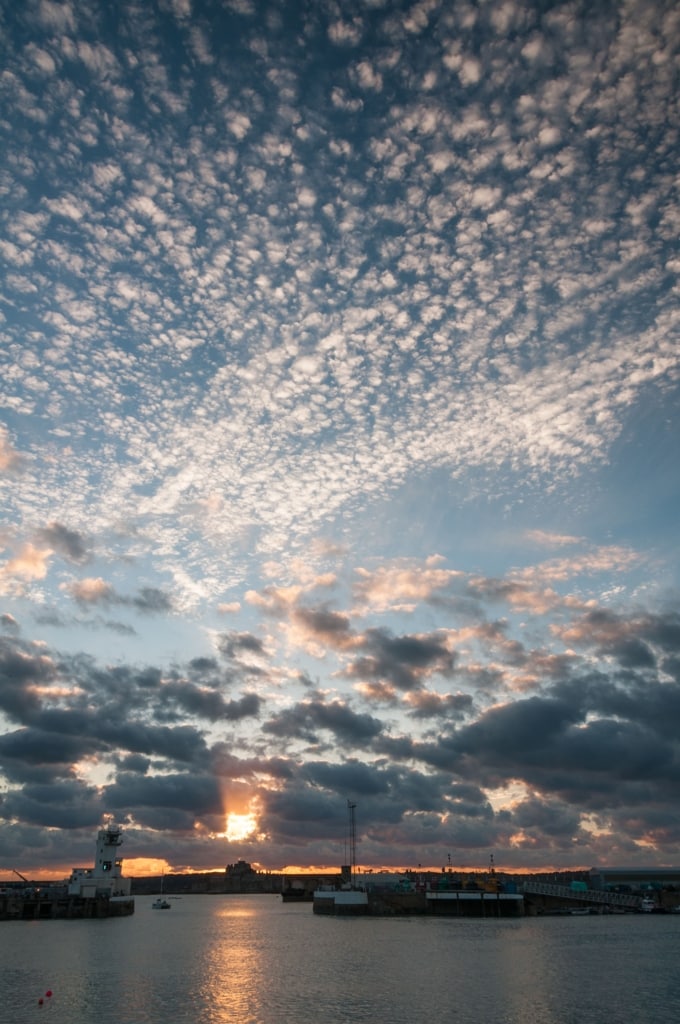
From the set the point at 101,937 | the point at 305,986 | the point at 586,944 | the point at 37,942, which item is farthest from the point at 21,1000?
the point at 586,944

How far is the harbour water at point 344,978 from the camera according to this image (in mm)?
65438

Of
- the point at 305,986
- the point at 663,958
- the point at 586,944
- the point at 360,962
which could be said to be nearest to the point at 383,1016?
the point at 305,986

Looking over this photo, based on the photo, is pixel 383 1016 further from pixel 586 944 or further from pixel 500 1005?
pixel 586 944

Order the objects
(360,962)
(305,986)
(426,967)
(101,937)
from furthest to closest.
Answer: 1. (101,937)
2. (360,962)
3. (426,967)
4. (305,986)

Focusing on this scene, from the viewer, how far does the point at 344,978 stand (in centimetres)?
8675

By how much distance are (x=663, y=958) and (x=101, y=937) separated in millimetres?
101266

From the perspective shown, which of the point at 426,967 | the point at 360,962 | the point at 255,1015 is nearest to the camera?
the point at 255,1015

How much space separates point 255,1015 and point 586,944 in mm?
85693

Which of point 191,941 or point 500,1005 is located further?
point 191,941

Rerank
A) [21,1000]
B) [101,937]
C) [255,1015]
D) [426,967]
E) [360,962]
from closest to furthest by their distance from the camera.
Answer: [255,1015]
[21,1000]
[426,967]
[360,962]
[101,937]

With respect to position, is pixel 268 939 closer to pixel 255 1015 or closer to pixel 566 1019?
pixel 255 1015

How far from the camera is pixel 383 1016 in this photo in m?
63.5

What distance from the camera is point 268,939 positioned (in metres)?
151

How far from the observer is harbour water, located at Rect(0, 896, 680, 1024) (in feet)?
215
